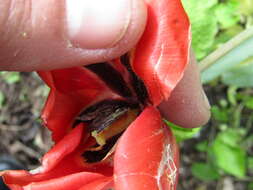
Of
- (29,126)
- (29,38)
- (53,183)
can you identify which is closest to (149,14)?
(29,38)

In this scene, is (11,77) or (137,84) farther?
(11,77)

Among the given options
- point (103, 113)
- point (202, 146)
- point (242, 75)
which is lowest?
point (202, 146)

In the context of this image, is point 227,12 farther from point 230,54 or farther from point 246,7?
point 230,54

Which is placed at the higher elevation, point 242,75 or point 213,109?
point 242,75

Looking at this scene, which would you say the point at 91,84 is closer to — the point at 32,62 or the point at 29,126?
the point at 32,62

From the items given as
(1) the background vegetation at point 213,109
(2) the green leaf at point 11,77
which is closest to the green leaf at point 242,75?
(1) the background vegetation at point 213,109

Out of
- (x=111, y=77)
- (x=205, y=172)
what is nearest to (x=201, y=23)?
(x=111, y=77)
